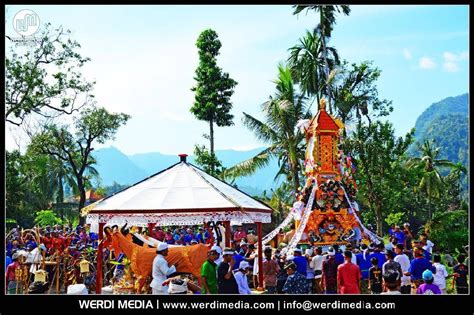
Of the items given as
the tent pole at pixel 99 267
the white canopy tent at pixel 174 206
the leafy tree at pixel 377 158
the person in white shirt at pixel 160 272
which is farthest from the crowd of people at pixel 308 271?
the leafy tree at pixel 377 158

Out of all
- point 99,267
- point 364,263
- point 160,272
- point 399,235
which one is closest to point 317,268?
point 364,263

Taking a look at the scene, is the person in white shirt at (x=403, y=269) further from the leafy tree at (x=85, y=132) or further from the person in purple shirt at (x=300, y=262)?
the leafy tree at (x=85, y=132)

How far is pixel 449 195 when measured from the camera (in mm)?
44312

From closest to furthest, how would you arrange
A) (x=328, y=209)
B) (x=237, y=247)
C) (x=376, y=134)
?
(x=237, y=247) < (x=328, y=209) < (x=376, y=134)

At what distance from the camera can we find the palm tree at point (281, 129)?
26109mm

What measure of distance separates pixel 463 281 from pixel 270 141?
1634cm

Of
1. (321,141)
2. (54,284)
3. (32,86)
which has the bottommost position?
(54,284)

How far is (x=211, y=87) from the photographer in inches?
1262

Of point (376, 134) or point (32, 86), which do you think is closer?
point (32, 86)

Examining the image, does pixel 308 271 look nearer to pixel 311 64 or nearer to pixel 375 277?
pixel 375 277
